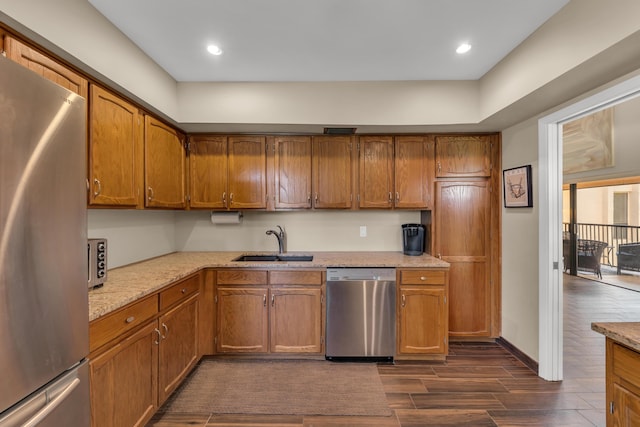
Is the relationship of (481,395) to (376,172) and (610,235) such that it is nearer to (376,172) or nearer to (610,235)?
(376,172)

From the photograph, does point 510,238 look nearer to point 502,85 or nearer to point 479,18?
point 502,85

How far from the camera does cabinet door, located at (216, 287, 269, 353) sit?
108 inches

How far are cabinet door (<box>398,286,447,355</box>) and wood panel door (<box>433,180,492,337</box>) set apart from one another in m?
0.46

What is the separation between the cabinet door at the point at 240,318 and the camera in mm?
2756

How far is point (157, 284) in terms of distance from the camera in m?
1.96

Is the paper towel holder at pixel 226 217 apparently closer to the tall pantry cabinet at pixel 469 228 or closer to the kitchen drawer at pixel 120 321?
the kitchen drawer at pixel 120 321

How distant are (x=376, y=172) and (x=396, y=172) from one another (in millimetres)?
209

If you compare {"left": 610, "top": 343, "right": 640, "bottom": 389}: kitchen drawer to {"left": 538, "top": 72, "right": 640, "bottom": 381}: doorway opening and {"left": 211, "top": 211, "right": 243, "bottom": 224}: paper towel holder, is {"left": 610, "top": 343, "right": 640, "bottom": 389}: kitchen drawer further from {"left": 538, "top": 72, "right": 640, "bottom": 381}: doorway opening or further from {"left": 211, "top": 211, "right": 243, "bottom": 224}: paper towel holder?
{"left": 211, "top": 211, "right": 243, "bottom": 224}: paper towel holder

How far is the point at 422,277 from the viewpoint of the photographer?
275cm

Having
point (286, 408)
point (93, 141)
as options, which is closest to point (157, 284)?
point (93, 141)

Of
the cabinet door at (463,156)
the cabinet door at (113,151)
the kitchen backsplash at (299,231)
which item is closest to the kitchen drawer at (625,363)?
the cabinet door at (463,156)

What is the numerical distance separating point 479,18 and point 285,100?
163cm

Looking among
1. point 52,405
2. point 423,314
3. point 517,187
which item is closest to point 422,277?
point 423,314

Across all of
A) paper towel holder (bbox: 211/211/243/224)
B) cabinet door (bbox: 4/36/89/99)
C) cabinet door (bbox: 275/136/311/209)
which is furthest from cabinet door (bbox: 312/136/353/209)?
cabinet door (bbox: 4/36/89/99)
